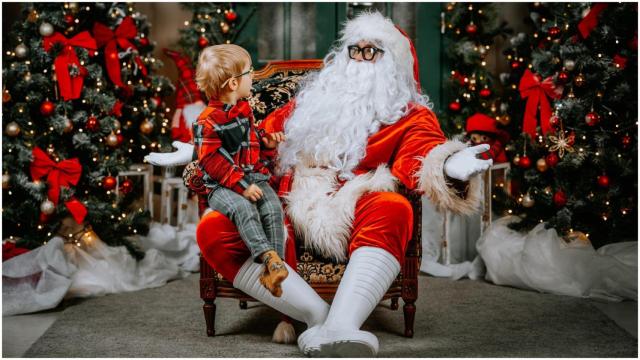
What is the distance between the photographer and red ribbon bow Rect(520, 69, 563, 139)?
4.20 metres

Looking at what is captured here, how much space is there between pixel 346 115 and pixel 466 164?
2.11ft

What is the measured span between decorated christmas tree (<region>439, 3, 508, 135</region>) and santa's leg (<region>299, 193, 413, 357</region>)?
7.12 feet

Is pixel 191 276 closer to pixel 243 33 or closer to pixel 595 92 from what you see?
pixel 243 33

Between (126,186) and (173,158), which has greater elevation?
(173,158)

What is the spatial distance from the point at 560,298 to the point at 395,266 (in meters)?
1.43

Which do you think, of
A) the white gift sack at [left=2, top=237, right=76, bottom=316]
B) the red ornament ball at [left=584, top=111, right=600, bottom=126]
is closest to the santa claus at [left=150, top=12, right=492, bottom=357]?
the white gift sack at [left=2, top=237, right=76, bottom=316]

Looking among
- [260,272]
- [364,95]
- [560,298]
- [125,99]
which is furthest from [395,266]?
[125,99]

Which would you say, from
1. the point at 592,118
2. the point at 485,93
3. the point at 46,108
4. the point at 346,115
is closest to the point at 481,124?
the point at 485,93

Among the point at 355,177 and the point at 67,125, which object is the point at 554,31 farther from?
the point at 67,125

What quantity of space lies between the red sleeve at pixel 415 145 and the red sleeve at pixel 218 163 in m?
0.66

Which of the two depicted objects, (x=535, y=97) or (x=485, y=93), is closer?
(x=535, y=97)

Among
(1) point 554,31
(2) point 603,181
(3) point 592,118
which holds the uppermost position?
(1) point 554,31

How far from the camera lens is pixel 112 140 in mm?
4066

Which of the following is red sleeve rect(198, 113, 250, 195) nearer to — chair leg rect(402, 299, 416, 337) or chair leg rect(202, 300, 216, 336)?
chair leg rect(202, 300, 216, 336)
